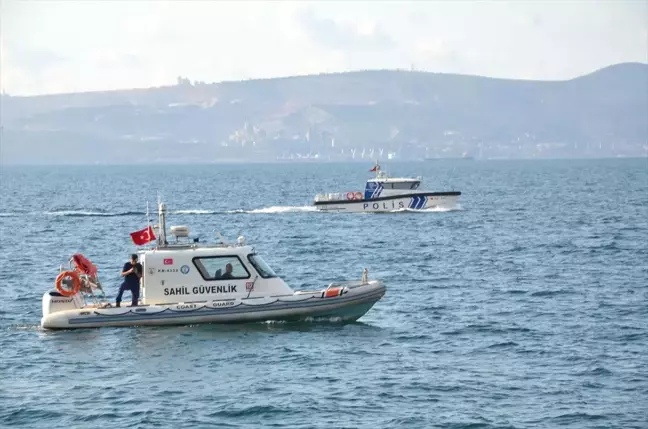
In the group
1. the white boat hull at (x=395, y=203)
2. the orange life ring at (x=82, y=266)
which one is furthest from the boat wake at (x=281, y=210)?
the orange life ring at (x=82, y=266)

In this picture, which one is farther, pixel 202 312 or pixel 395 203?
pixel 395 203

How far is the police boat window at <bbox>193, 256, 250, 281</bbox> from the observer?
3531 cm

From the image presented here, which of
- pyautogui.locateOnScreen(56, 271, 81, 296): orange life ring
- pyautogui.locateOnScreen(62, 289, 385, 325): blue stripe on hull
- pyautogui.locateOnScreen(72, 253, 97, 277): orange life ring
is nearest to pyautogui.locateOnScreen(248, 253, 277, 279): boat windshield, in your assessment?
pyautogui.locateOnScreen(62, 289, 385, 325): blue stripe on hull

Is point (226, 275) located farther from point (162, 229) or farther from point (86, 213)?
point (86, 213)

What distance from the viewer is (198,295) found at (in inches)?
1389

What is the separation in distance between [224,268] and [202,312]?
5.02 feet

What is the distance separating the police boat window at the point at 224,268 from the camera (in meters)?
35.3

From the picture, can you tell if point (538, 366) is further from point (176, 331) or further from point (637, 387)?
point (176, 331)

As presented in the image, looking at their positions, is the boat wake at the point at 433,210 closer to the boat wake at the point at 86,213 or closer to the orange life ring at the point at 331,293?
the boat wake at the point at 86,213

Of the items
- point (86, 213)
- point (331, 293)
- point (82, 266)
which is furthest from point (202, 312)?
point (86, 213)

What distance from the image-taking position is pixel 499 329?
3609cm

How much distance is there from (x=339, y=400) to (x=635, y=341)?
10.7 metres

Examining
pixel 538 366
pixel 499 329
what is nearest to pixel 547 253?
pixel 499 329

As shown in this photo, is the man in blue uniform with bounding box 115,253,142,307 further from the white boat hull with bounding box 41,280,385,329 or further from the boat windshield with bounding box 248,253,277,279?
the boat windshield with bounding box 248,253,277,279
